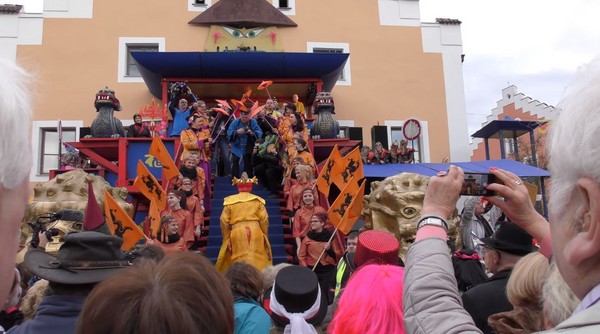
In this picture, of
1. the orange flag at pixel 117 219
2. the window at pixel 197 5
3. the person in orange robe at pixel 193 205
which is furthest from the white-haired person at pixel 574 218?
the window at pixel 197 5

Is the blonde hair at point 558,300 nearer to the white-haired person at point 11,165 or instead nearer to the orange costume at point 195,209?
the white-haired person at point 11,165

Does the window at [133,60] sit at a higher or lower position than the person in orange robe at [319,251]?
higher

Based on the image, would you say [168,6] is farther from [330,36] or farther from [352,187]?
[352,187]

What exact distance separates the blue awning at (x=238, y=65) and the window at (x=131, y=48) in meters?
1.91

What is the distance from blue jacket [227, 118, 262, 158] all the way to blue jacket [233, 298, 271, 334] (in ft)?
27.5

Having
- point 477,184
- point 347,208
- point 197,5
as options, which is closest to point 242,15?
point 197,5

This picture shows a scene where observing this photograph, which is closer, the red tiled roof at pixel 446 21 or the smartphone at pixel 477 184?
the smartphone at pixel 477 184

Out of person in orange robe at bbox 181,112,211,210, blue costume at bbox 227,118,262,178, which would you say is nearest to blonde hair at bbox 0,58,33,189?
person in orange robe at bbox 181,112,211,210

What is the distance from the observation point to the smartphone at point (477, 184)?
1690 mm

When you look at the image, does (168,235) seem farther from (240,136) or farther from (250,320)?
(250,320)

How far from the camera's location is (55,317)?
1.90 m

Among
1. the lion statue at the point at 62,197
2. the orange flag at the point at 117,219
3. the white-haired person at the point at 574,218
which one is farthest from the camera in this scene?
the orange flag at the point at 117,219

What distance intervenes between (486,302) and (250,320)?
51.7 inches

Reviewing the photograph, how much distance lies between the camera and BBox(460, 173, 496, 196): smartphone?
5.55 ft
